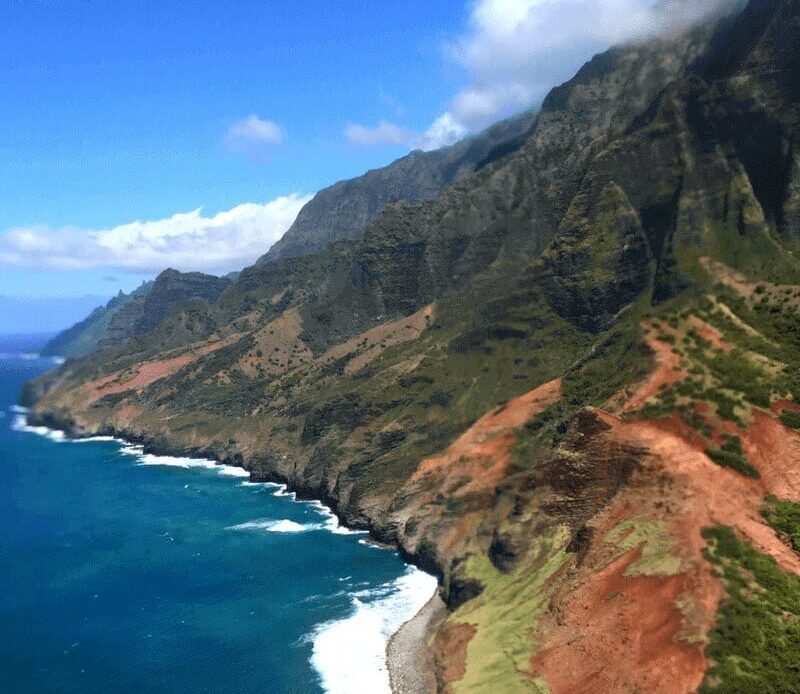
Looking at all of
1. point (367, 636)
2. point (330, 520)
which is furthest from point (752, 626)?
point (330, 520)

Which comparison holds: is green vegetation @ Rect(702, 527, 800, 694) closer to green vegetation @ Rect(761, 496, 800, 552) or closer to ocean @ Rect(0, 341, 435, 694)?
green vegetation @ Rect(761, 496, 800, 552)

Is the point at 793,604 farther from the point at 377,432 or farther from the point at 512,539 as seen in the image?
the point at 377,432

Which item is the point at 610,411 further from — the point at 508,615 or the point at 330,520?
the point at 330,520

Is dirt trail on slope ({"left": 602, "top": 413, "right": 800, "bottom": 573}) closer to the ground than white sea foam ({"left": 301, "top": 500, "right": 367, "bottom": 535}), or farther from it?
farther from it

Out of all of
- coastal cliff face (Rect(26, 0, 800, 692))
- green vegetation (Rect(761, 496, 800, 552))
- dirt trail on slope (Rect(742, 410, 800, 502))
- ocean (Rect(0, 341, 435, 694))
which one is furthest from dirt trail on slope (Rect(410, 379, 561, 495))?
green vegetation (Rect(761, 496, 800, 552))

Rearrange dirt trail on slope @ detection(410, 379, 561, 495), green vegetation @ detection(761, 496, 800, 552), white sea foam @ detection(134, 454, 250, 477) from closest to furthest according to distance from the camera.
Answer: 1. green vegetation @ detection(761, 496, 800, 552)
2. dirt trail on slope @ detection(410, 379, 561, 495)
3. white sea foam @ detection(134, 454, 250, 477)
